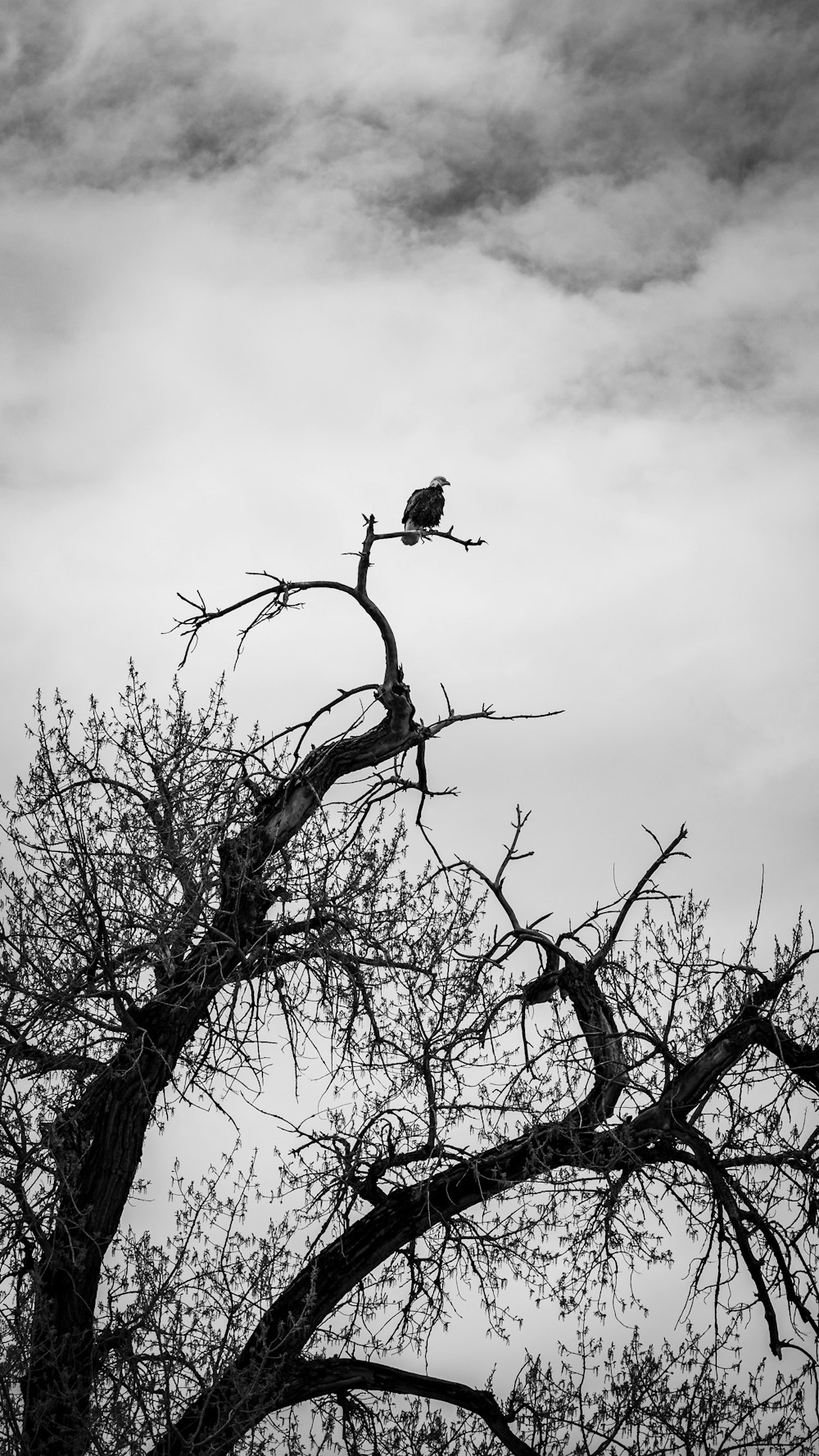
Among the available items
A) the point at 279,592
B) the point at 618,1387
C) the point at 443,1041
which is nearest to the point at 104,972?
the point at 443,1041

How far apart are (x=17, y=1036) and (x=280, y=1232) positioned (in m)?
1.83

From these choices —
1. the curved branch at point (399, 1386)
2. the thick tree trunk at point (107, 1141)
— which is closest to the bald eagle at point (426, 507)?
the thick tree trunk at point (107, 1141)

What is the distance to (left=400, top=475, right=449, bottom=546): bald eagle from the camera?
37.7 ft

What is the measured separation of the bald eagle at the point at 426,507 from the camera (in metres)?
11.5

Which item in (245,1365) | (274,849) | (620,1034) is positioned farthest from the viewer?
(274,849)

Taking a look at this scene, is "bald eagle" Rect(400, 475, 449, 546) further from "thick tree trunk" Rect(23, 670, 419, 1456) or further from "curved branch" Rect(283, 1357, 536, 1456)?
"curved branch" Rect(283, 1357, 536, 1456)

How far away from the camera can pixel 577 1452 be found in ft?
25.3

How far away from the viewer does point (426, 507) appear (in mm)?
11625

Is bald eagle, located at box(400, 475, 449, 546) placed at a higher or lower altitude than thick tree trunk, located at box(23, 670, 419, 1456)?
higher

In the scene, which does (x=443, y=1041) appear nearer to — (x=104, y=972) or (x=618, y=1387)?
(x=104, y=972)

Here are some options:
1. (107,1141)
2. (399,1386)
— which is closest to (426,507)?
(107,1141)

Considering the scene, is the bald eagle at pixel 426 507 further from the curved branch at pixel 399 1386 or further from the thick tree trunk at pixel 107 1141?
the curved branch at pixel 399 1386

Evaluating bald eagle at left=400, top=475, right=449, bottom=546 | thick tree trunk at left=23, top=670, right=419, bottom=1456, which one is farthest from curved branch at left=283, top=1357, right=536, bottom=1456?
bald eagle at left=400, top=475, right=449, bottom=546

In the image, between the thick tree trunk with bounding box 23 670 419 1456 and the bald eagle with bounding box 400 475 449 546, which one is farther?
the bald eagle with bounding box 400 475 449 546
